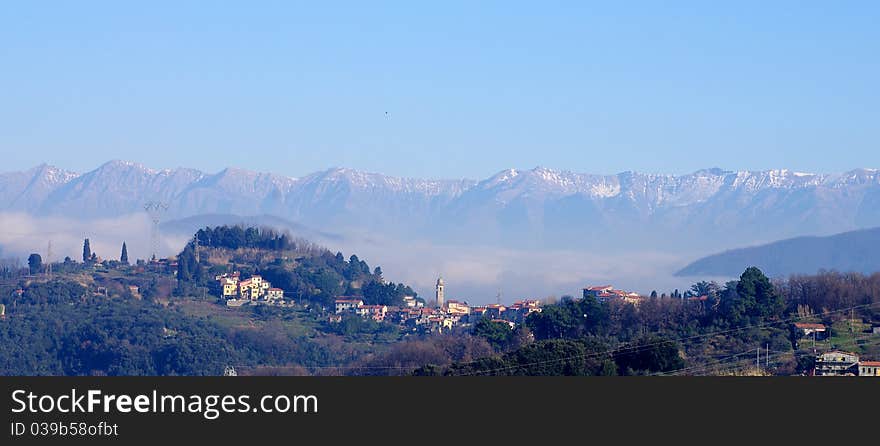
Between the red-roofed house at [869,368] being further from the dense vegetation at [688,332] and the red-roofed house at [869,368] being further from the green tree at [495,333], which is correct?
the green tree at [495,333]

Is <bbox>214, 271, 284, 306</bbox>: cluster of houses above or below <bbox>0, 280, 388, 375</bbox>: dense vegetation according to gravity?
above

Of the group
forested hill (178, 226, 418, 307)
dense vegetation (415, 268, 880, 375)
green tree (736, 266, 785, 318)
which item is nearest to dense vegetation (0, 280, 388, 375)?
forested hill (178, 226, 418, 307)

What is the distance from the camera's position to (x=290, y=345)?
100m

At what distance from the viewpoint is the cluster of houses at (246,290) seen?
4906 inches

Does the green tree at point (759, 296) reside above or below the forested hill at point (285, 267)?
below

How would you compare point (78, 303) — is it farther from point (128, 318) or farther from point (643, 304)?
point (643, 304)

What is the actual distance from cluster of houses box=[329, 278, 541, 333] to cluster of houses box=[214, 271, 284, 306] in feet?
19.9

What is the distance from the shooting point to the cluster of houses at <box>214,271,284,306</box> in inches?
4906

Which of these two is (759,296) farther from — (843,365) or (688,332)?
(843,365)

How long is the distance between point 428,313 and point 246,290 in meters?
17.2

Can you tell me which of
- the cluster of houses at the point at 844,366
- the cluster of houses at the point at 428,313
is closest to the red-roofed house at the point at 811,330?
the cluster of houses at the point at 844,366

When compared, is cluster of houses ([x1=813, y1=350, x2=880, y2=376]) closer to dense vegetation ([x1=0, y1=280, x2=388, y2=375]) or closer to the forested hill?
dense vegetation ([x1=0, y1=280, x2=388, y2=375])

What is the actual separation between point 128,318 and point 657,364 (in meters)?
68.4

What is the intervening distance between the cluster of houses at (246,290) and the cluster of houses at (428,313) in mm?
6068
